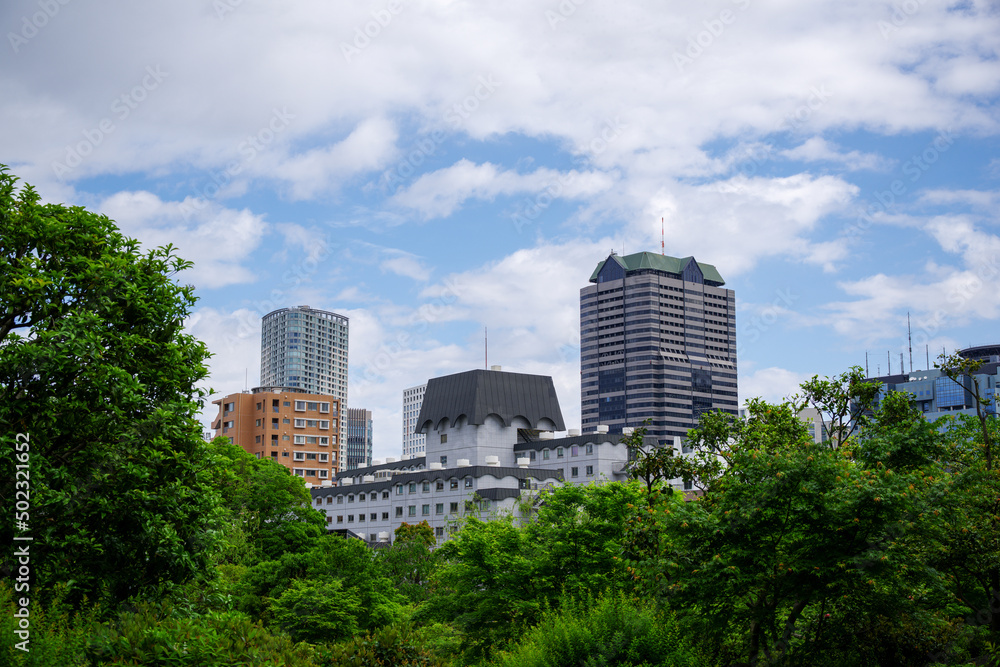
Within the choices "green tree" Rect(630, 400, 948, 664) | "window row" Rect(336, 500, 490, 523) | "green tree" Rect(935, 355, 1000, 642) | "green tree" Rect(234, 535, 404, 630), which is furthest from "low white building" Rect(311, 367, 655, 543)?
"green tree" Rect(630, 400, 948, 664)

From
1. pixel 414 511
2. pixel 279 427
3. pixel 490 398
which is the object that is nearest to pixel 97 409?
pixel 414 511

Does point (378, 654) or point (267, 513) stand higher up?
point (267, 513)

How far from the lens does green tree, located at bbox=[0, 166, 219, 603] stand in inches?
910

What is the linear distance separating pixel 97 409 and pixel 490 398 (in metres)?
118

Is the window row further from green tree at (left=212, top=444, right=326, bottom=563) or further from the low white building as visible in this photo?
Result: green tree at (left=212, top=444, right=326, bottom=563)

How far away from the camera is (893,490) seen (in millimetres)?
25969

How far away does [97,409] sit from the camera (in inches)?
950

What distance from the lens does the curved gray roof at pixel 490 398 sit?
142m

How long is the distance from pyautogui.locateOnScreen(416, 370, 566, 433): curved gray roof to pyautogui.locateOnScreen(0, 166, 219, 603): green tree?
114m

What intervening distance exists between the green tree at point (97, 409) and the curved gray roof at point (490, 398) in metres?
114

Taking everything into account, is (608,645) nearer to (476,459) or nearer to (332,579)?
(332,579)

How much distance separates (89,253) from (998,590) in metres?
28.4

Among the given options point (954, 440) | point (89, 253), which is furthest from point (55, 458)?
point (954, 440)

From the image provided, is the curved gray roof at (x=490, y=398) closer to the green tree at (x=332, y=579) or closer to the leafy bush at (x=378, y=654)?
the green tree at (x=332, y=579)
